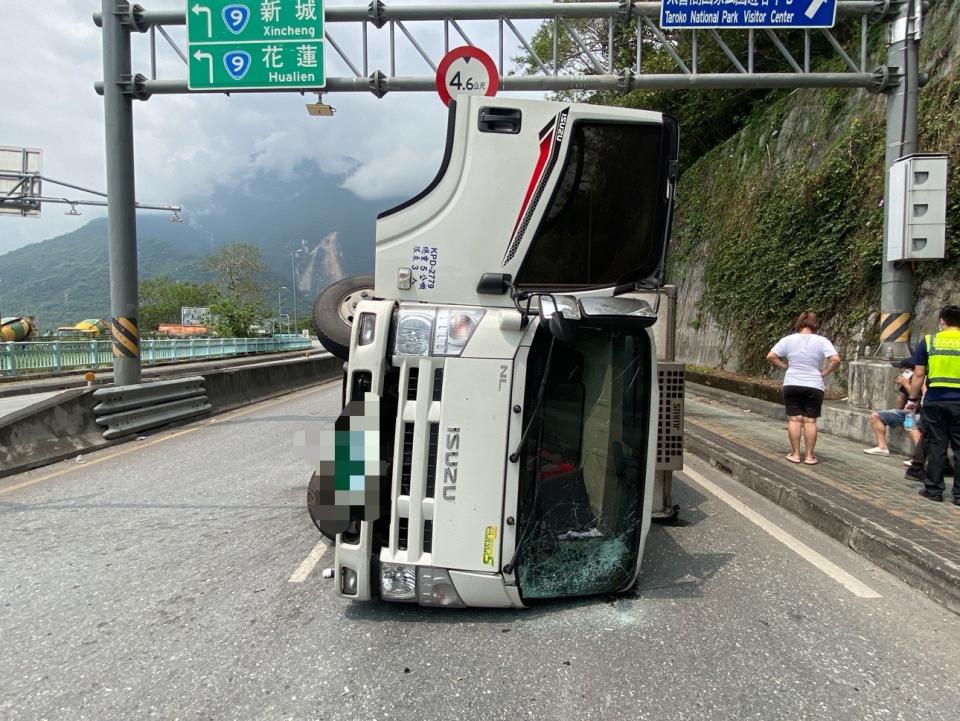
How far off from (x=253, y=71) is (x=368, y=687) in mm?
9803

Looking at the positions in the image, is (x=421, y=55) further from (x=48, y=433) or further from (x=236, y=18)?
(x=48, y=433)

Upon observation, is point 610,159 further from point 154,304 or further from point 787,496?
point 154,304

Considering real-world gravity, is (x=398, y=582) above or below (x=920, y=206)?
below

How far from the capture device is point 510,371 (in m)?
3.04

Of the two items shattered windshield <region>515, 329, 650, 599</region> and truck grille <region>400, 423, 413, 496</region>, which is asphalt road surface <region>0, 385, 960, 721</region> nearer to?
shattered windshield <region>515, 329, 650, 599</region>

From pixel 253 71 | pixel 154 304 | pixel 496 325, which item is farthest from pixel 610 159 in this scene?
pixel 154 304

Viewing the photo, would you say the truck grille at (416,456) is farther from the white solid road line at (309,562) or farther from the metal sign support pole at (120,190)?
the metal sign support pole at (120,190)

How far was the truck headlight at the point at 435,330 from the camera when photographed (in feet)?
9.92

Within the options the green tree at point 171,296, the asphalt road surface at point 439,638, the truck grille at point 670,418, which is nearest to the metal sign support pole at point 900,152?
the asphalt road surface at point 439,638

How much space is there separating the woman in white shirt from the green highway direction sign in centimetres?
797

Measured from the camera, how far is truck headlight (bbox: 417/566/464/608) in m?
3.08

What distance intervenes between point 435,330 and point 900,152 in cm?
877

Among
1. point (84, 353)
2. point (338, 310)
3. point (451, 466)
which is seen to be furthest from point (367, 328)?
point (84, 353)

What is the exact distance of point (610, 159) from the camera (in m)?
3.25
